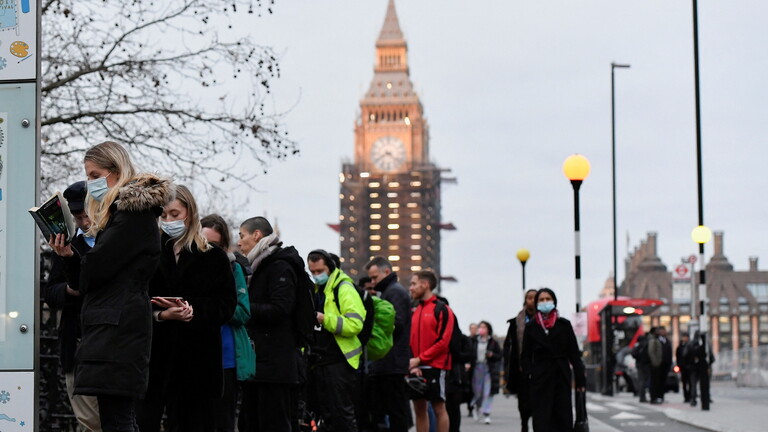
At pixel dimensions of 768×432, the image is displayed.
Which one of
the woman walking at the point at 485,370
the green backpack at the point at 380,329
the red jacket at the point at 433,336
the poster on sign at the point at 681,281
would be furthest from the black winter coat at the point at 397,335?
the poster on sign at the point at 681,281

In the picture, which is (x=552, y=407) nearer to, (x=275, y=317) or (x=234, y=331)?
(x=275, y=317)

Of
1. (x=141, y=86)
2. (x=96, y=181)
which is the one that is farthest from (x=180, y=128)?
(x=96, y=181)

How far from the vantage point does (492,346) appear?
88.2 ft

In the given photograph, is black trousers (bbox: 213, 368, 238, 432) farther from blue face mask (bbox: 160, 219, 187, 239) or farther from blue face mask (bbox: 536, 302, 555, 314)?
blue face mask (bbox: 536, 302, 555, 314)

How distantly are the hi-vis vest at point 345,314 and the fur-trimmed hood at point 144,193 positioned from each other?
5226 millimetres

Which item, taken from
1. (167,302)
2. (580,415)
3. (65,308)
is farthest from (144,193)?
(580,415)

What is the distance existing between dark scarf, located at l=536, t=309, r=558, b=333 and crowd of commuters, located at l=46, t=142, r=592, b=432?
12 millimetres

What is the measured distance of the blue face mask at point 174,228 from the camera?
321 inches

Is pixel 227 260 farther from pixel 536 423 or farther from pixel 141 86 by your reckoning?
pixel 141 86

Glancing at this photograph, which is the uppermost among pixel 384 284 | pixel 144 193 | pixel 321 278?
pixel 144 193

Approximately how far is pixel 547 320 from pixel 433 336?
124cm

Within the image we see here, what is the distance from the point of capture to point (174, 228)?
26.8ft

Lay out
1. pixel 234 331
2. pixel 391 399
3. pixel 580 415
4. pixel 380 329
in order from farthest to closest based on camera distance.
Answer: pixel 580 415
pixel 391 399
pixel 380 329
pixel 234 331

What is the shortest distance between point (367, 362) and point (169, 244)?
643 cm
